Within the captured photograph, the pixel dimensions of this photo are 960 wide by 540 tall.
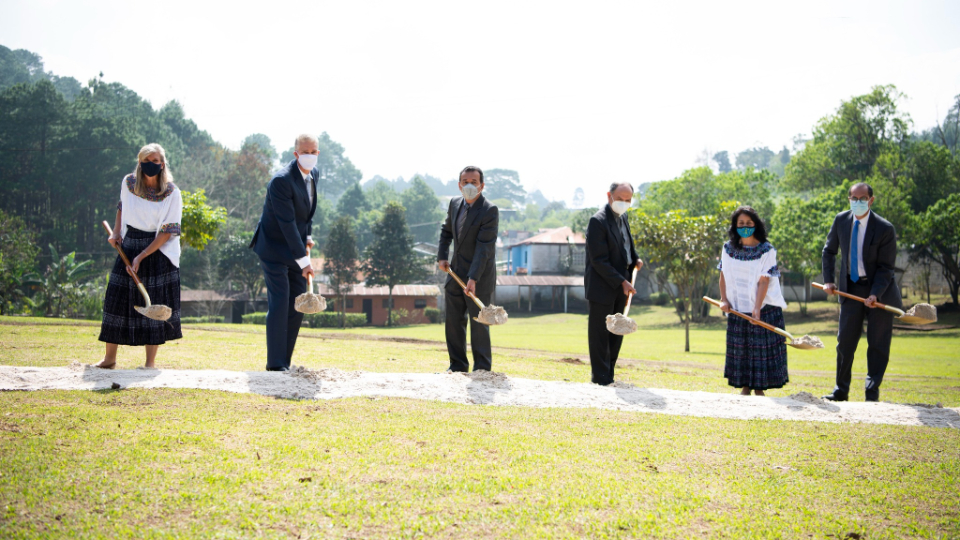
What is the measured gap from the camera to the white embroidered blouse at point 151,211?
23.1ft

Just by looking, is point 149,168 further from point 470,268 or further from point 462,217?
point 470,268

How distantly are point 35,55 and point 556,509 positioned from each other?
143m

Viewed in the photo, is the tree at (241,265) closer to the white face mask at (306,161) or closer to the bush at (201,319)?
the bush at (201,319)

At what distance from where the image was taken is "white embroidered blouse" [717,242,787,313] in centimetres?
812

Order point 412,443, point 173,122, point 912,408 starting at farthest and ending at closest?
1. point 173,122
2. point 912,408
3. point 412,443

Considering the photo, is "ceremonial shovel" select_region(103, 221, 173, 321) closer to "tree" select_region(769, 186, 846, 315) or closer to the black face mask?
the black face mask

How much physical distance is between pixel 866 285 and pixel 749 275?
152 centimetres

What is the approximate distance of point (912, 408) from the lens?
7.16 metres

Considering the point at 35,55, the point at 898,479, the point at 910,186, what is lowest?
the point at 898,479

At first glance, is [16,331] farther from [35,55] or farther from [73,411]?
[35,55]

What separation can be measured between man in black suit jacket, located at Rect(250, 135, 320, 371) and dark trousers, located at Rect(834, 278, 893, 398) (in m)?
6.17

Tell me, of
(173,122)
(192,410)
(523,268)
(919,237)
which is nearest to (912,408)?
(192,410)

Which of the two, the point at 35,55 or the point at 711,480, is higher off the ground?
the point at 35,55

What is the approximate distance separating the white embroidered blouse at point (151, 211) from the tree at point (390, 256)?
41828 millimetres
